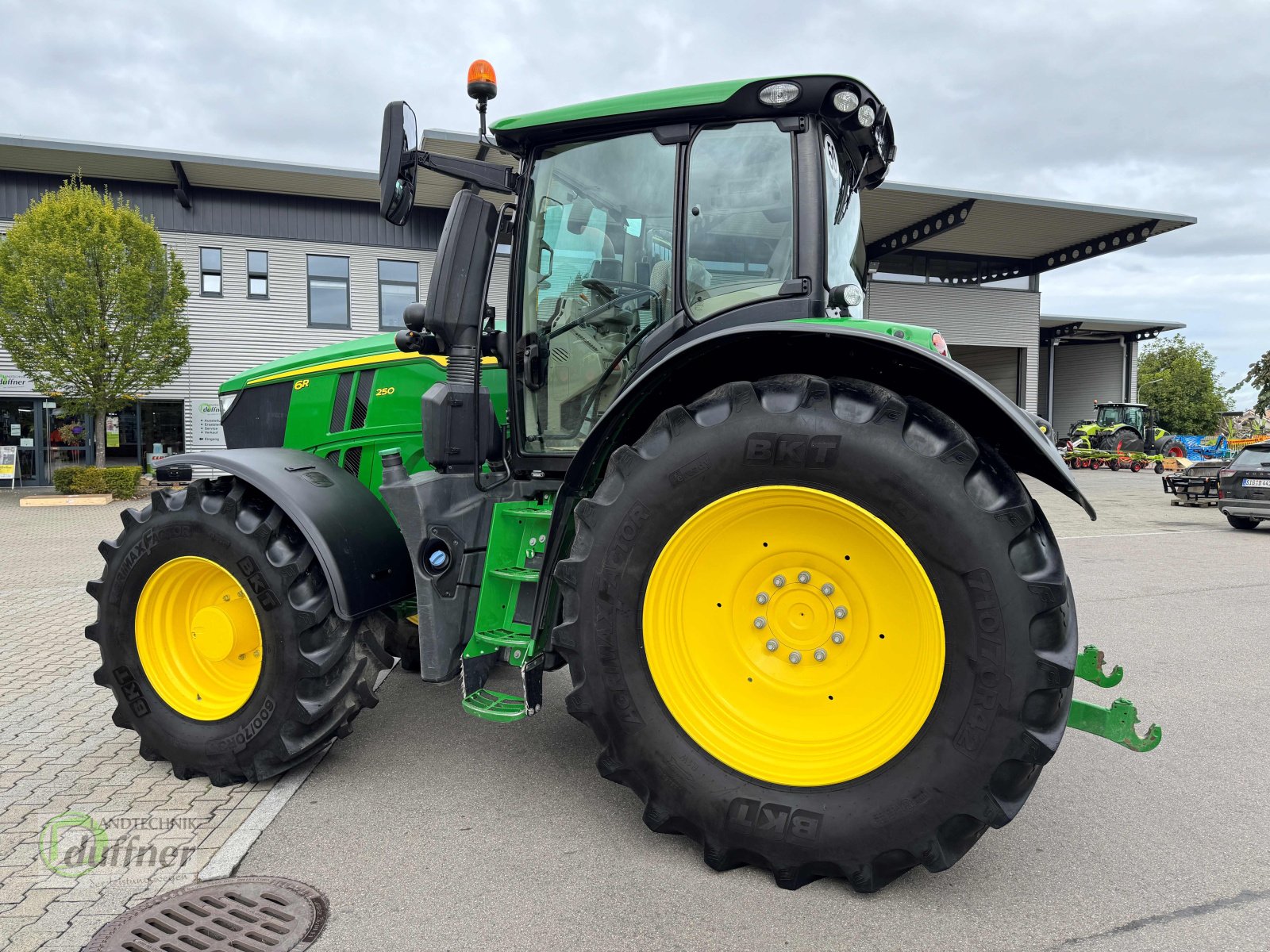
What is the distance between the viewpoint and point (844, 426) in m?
2.43

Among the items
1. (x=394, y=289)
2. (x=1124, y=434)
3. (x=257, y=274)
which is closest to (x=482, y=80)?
(x=394, y=289)

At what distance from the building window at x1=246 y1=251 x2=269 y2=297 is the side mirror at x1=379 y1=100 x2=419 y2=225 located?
1998 cm

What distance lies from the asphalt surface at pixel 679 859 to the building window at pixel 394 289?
1880 centimetres

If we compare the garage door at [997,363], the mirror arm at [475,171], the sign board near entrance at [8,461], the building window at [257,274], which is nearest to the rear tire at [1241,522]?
the mirror arm at [475,171]

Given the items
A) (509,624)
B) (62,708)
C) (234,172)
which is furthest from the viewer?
(234,172)

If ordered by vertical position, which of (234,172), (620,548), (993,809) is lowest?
(993,809)

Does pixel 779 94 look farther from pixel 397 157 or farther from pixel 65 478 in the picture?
pixel 65 478

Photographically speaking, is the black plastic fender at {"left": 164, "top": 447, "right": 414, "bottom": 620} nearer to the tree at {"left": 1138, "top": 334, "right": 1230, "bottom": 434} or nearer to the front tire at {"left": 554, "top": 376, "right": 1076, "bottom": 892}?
the front tire at {"left": 554, "top": 376, "right": 1076, "bottom": 892}

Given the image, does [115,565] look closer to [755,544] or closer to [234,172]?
[755,544]

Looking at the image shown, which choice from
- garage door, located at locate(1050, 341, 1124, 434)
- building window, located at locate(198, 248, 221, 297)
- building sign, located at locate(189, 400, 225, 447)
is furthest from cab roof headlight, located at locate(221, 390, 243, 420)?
garage door, located at locate(1050, 341, 1124, 434)

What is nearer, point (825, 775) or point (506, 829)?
point (825, 775)

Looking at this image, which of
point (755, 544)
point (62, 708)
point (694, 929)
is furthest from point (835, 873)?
point (62, 708)

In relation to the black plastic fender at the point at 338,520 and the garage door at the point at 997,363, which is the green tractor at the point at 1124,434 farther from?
the black plastic fender at the point at 338,520

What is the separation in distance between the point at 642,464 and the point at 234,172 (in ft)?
66.5
